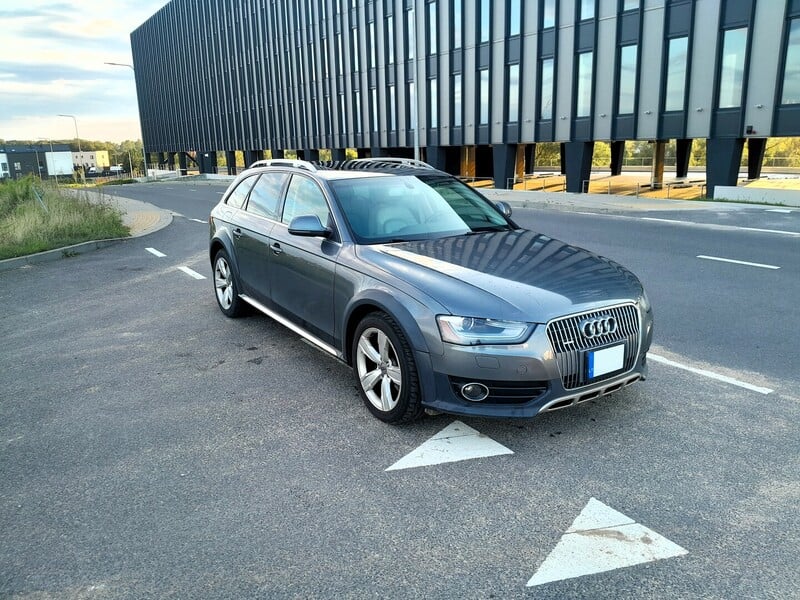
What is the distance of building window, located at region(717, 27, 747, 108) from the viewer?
21.9m

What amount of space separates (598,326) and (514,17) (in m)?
29.2

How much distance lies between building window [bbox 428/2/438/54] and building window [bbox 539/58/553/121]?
804 centimetres

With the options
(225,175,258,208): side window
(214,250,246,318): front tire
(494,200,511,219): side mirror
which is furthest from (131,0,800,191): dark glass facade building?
(494,200,511,219): side mirror

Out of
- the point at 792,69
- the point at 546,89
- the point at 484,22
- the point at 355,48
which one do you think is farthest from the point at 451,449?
the point at 355,48

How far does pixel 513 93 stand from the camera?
98.9ft

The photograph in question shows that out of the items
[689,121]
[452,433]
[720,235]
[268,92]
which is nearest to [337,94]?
[268,92]

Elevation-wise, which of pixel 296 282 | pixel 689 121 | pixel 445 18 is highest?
pixel 445 18

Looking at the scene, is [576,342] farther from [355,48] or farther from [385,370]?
[355,48]

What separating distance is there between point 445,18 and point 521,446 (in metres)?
33.0

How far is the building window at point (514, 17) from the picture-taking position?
29.0 m

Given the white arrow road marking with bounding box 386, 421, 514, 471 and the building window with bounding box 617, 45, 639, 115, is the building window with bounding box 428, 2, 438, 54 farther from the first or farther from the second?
the white arrow road marking with bounding box 386, 421, 514, 471

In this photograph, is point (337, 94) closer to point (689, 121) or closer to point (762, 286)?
point (689, 121)

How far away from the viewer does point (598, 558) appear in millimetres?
2826

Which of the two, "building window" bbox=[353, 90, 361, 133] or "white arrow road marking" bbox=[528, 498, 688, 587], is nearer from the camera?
"white arrow road marking" bbox=[528, 498, 688, 587]
